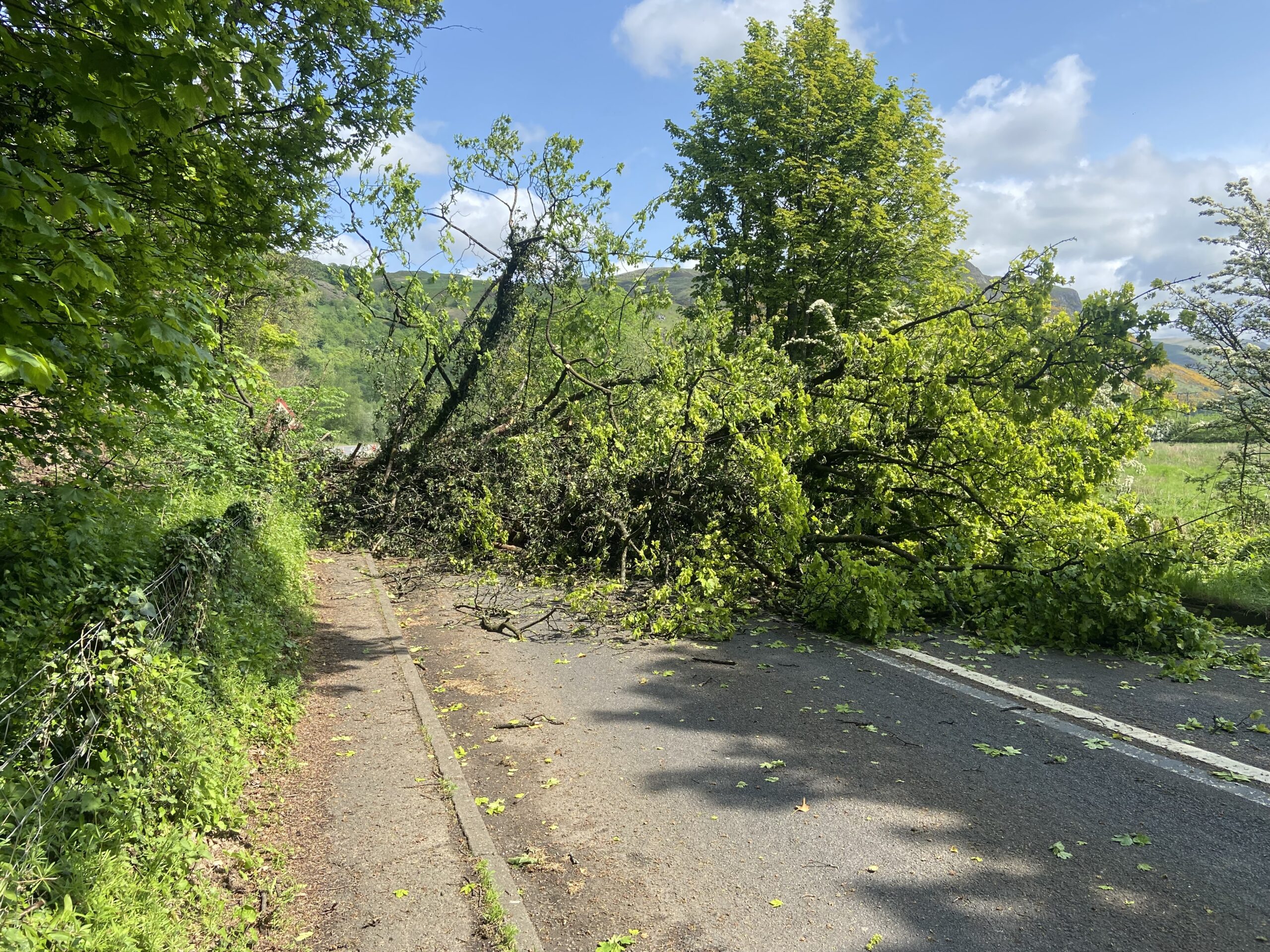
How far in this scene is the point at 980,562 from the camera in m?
8.03

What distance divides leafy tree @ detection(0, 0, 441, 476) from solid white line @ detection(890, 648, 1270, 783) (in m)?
6.01

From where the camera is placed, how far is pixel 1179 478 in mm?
22859

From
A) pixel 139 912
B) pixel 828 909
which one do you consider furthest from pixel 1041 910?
pixel 139 912

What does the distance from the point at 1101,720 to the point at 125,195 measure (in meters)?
7.39

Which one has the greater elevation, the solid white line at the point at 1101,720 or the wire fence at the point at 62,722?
the wire fence at the point at 62,722

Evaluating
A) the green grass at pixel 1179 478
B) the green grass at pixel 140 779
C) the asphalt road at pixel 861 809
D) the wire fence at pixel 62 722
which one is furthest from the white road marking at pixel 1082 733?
the wire fence at pixel 62 722

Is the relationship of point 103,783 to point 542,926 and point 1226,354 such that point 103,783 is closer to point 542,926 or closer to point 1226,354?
point 542,926

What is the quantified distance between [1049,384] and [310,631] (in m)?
8.31

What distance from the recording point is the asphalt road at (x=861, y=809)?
125 inches

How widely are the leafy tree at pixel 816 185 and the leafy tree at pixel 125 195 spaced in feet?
53.5

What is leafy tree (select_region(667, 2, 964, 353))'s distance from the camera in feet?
71.7

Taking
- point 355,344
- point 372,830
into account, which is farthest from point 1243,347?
point 355,344

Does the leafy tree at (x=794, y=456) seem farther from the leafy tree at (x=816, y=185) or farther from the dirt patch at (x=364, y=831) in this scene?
the leafy tree at (x=816, y=185)

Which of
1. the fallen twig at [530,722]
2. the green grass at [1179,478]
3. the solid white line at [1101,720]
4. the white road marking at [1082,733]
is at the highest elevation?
the green grass at [1179,478]
